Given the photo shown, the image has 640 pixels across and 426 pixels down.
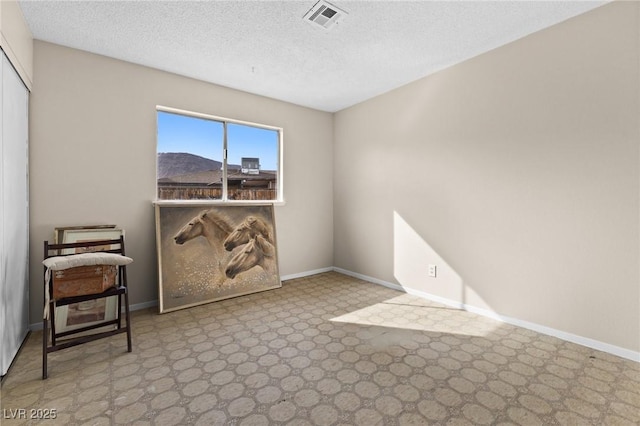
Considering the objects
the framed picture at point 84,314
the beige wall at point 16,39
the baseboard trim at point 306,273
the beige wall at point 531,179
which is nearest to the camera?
the beige wall at point 16,39

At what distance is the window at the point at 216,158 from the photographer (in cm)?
351

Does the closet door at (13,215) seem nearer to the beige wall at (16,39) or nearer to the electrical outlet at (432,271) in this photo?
the beige wall at (16,39)

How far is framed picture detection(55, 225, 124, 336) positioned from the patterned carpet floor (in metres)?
0.26

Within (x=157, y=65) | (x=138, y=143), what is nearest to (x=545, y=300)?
(x=138, y=143)

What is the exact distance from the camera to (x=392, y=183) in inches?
157

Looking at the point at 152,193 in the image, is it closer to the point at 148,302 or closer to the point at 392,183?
the point at 148,302

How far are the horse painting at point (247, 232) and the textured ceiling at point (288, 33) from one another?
1.82 m

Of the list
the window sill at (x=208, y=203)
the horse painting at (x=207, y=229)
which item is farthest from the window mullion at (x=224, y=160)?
the horse painting at (x=207, y=229)

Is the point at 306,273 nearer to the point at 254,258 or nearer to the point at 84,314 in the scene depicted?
the point at 254,258

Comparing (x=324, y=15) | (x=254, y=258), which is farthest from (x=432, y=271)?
(x=324, y=15)

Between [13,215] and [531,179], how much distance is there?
4.31m

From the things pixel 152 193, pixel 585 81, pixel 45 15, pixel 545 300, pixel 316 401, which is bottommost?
pixel 316 401

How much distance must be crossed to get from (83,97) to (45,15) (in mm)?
709

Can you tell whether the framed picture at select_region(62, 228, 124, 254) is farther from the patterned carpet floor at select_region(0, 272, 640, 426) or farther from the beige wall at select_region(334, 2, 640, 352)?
the beige wall at select_region(334, 2, 640, 352)
